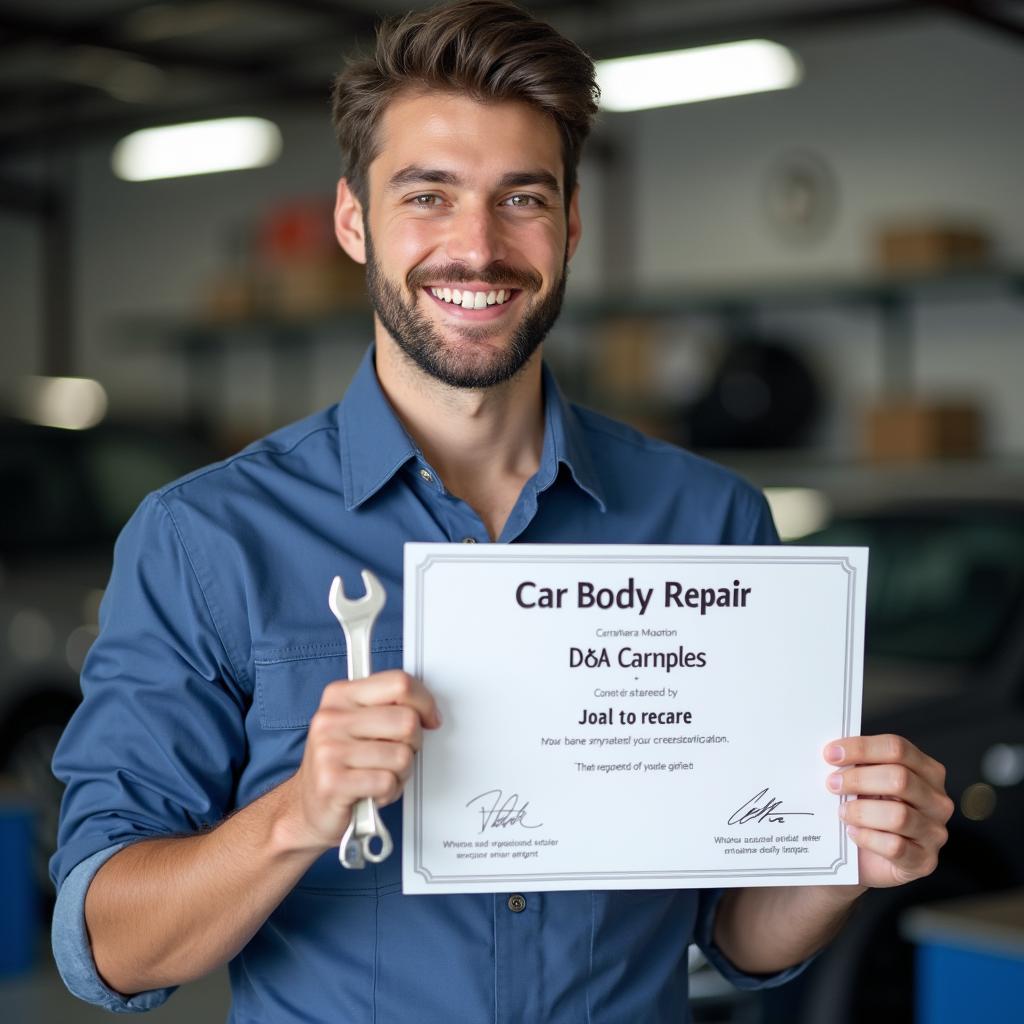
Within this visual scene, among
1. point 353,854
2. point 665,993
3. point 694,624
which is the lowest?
point 665,993

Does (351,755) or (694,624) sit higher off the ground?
(694,624)

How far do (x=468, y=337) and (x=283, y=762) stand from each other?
51 centimetres

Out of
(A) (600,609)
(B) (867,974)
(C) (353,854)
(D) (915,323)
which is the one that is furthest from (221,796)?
(D) (915,323)

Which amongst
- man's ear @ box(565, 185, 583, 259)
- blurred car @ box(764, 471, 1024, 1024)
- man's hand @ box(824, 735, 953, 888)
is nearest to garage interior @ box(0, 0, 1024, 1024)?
blurred car @ box(764, 471, 1024, 1024)

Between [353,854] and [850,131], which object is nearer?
[353,854]

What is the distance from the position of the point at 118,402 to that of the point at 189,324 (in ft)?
4.07

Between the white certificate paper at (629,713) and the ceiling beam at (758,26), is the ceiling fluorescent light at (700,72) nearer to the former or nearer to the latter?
the ceiling beam at (758,26)

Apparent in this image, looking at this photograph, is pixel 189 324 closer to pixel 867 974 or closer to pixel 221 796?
pixel 867 974

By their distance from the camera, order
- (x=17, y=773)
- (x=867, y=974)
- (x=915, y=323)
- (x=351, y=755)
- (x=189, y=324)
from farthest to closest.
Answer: (x=189, y=324)
(x=915, y=323)
(x=17, y=773)
(x=867, y=974)
(x=351, y=755)

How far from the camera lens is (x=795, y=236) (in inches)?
330

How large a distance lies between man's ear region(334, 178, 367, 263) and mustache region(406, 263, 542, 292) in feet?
0.66

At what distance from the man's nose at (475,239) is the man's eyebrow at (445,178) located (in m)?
0.04

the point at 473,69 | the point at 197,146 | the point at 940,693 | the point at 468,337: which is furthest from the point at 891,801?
the point at 197,146
